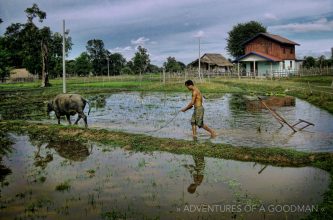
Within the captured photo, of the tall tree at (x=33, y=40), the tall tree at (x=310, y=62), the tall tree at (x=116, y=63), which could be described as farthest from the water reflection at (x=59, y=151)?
the tall tree at (x=116, y=63)

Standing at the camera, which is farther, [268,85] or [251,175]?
[268,85]

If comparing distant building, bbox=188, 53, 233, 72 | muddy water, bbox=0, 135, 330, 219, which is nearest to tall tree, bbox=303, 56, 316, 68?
distant building, bbox=188, 53, 233, 72

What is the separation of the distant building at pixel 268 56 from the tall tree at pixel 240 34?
1753 centimetres

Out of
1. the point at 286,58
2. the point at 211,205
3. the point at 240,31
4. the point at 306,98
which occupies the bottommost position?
the point at 211,205

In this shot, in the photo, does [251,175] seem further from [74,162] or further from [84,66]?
[84,66]

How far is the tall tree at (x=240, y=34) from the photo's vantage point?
77.1 m

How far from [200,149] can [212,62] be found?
59.1 meters

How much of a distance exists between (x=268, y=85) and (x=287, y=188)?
31353mm

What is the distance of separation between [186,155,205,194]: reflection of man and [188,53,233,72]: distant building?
58.3 metres

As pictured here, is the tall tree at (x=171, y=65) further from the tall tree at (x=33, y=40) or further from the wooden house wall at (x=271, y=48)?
the tall tree at (x=33, y=40)

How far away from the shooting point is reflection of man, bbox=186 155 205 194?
797 centimetres

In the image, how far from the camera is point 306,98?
28000 millimetres

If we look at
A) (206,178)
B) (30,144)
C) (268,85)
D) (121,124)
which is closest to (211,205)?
(206,178)

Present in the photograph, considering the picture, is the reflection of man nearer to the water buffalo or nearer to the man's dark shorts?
the man's dark shorts
